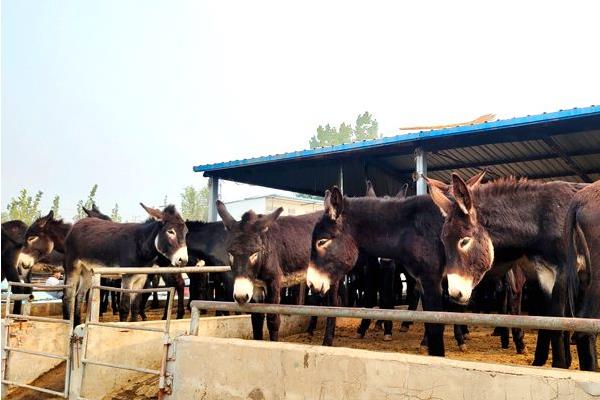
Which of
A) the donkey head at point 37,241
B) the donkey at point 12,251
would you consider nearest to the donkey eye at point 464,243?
the donkey at point 12,251

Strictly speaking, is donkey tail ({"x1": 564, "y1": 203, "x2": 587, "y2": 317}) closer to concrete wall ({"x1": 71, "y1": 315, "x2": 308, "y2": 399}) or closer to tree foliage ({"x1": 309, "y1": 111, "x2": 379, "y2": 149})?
concrete wall ({"x1": 71, "y1": 315, "x2": 308, "y2": 399})

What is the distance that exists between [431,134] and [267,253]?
5167mm

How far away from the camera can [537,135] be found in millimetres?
9688

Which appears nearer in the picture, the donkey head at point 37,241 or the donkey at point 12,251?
the donkey at point 12,251

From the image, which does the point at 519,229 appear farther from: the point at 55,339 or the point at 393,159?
the point at 393,159

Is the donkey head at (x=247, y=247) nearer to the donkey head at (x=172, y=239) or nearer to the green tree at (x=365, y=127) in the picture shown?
the donkey head at (x=172, y=239)

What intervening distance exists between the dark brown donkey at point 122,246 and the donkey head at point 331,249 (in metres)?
3.57

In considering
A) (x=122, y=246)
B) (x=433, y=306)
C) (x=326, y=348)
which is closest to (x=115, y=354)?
(x=326, y=348)

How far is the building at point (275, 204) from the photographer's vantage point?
33.3 metres

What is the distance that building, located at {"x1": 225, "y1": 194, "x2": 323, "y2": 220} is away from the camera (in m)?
33.3

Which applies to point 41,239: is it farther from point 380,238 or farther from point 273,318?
point 380,238

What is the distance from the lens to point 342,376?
11.7 ft

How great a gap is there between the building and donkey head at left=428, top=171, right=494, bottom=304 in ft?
87.3

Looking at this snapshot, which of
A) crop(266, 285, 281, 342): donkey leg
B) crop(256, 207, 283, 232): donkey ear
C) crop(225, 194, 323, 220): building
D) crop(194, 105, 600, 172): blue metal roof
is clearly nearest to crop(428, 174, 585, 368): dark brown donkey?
crop(256, 207, 283, 232): donkey ear
